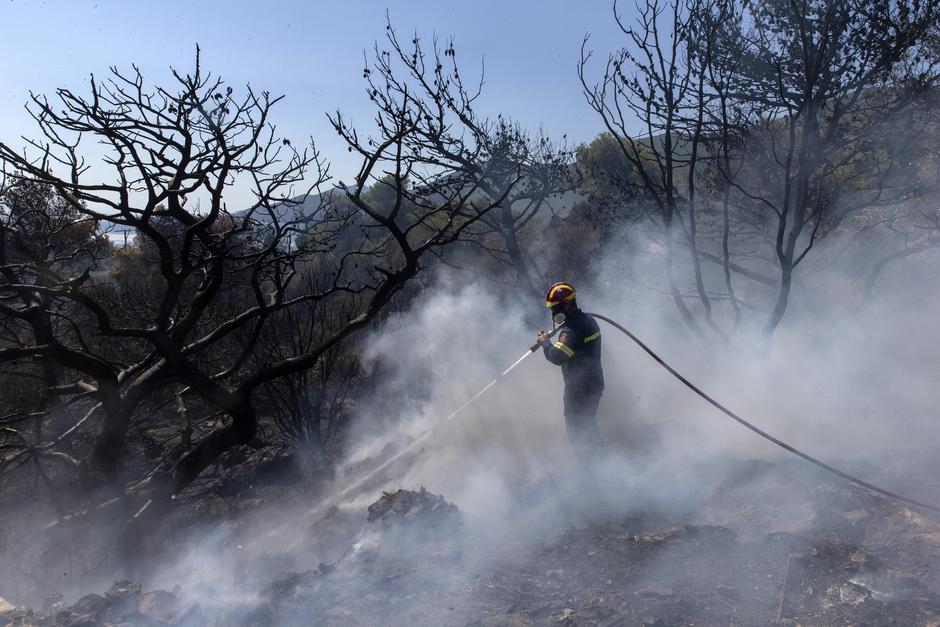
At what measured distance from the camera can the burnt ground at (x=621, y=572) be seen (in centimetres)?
379

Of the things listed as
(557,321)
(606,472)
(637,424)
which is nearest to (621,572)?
(606,472)

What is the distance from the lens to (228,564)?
237 inches

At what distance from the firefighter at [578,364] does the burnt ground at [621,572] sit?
960 mm

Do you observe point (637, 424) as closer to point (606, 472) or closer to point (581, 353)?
point (606, 472)

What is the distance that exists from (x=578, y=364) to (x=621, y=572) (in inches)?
83.3

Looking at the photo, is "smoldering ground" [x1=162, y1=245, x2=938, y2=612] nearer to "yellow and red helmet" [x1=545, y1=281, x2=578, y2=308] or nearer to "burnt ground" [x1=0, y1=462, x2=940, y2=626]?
"burnt ground" [x1=0, y1=462, x2=940, y2=626]

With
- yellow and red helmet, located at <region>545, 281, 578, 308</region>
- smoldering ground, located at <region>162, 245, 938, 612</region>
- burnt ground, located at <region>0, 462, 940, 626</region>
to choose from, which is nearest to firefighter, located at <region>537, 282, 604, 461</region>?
yellow and red helmet, located at <region>545, 281, 578, 308</region>

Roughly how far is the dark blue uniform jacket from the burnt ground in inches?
48.3

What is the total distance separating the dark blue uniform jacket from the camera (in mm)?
5902

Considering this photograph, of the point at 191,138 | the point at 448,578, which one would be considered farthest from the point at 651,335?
the point at 191,138

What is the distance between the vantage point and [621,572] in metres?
4.38

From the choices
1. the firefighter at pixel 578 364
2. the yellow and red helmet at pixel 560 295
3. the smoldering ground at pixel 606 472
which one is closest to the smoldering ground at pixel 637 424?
the smoldering ground at pixel 606 472

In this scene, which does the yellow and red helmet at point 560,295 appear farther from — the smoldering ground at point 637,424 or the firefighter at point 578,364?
the smoldering ground at point 637,424

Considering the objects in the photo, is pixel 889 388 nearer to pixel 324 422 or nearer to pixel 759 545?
pixel 759 545
